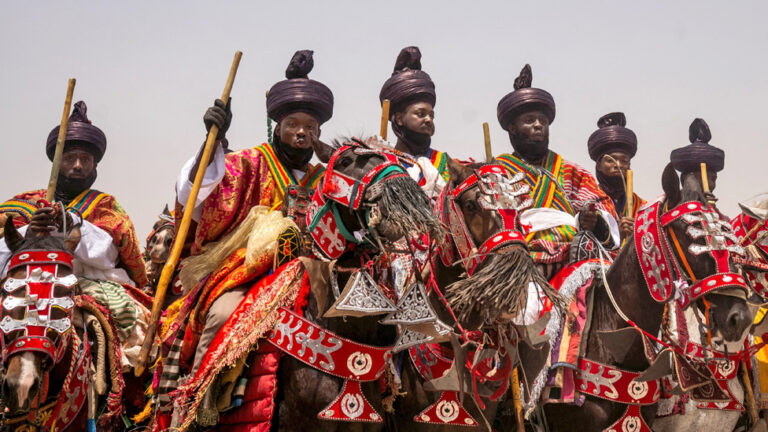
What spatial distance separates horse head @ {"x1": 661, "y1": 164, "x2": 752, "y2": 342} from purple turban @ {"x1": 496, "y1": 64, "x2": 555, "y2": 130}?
2.63 m

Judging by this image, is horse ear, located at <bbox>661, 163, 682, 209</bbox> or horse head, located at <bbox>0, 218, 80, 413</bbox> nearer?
horse head, located at <bbox>0, 218, 80, 413</bbox>

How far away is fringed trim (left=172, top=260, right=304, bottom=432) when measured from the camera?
5.22 meters

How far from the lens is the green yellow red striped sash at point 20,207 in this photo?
7945mm

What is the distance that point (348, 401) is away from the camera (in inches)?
208

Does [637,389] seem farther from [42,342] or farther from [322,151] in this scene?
[42,342]

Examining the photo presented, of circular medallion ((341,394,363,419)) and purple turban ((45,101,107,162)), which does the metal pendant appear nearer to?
circular medallion ((341,394,363,419))

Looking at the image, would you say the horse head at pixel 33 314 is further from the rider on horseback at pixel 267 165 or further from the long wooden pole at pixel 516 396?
the long wooden pole at pixel 516 396

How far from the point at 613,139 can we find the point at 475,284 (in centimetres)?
610

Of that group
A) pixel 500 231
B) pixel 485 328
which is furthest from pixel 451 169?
pixel 485 328

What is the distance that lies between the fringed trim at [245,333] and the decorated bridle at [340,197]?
31cm

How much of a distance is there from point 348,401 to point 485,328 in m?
1.20

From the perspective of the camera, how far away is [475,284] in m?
5.35

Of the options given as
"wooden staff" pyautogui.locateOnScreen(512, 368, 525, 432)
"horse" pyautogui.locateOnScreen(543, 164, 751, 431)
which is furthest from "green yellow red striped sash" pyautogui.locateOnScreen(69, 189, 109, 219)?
"horse" pyautogui.locateOnScreen(543, 164, 751, 431)

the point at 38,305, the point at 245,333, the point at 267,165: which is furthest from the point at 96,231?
the point at 245,333
